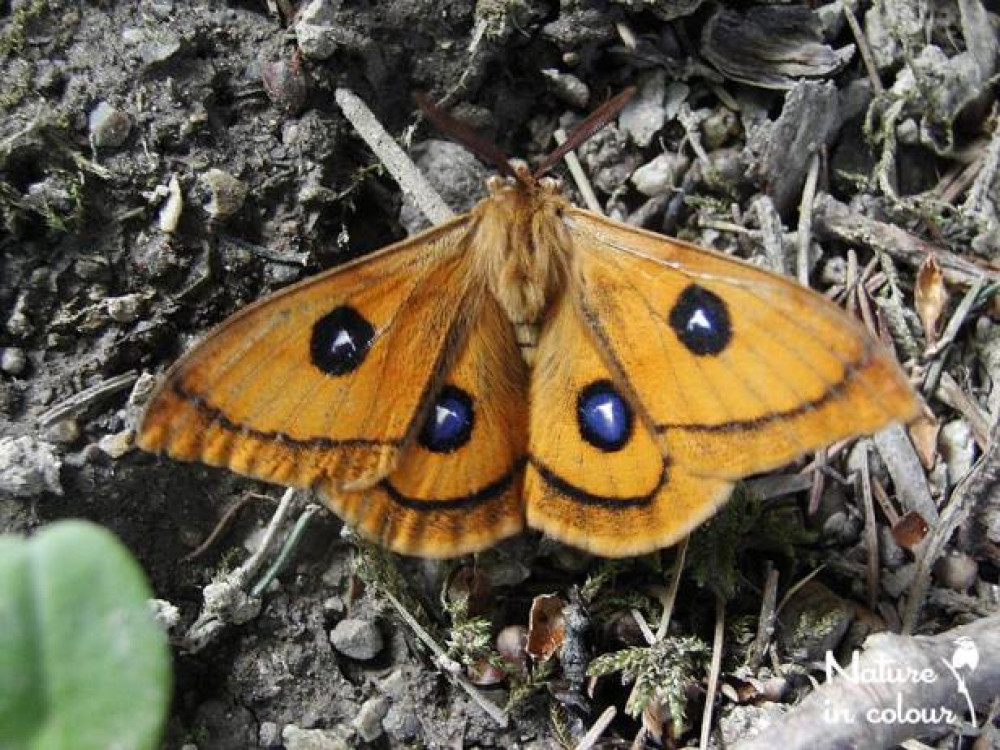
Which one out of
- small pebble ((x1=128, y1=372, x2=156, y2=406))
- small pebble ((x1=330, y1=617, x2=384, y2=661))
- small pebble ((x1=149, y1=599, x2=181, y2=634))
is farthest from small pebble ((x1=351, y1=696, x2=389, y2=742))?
small pebble ((x1=128, y1=372, x2=156, y2=406))

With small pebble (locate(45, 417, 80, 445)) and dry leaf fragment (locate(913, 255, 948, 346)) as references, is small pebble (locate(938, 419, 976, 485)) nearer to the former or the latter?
dry leaf fragment (locate(913, 255, 948, 346))

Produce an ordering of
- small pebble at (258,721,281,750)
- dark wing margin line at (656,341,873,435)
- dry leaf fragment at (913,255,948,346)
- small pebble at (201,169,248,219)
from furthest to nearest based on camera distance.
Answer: dry leaf fragment at (913,255,948,346) → small pebble at (201,169,248,219) → small pebble at (258,721,281,750) → dark wing margin line at (656,341,873,435)

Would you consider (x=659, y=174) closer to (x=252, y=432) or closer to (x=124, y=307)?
(x=252, y=432)

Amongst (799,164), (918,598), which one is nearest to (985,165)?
(799,164)

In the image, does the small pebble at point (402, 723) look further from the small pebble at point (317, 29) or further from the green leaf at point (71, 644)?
the small pebble at point (317, 29)

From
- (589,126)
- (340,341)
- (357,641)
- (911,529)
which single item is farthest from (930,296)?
(357,641)

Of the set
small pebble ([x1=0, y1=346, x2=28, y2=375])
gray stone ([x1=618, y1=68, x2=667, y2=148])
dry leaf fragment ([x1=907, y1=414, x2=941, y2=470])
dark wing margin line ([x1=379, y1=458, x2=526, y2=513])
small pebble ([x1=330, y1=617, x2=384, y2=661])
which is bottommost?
dry leaf fragment ([x1=907, y1=414, x2=941, y2=470])

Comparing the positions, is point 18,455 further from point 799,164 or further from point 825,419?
point 799,164
